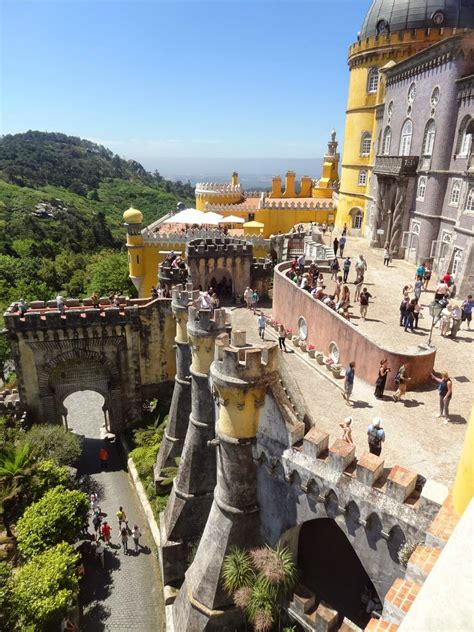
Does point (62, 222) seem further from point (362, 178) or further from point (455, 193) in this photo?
point (455, 193)

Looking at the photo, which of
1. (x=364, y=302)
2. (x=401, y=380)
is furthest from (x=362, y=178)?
(x=401, y=380)

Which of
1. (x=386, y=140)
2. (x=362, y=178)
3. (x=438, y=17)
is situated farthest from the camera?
(x=362, y=178)

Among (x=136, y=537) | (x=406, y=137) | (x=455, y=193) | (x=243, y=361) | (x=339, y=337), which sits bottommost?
(x=136, y=537)

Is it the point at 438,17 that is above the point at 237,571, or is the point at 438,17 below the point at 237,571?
above

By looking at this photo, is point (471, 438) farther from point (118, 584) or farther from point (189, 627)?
point (118, 584)

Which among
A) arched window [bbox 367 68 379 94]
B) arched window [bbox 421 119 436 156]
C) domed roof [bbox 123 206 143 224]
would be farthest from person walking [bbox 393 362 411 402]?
arched window [bbox 367 68 379 94]

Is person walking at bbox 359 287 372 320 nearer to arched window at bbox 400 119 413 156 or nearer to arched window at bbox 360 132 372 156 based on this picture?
arched window at bbox 400 119 413 156

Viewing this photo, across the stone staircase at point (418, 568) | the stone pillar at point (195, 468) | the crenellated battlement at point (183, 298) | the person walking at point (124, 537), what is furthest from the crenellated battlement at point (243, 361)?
the person walking at point (124, 537)

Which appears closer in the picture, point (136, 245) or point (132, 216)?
point (132, 216)

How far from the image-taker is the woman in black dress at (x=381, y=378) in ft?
42.9

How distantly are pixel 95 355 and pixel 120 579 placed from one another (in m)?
10.4

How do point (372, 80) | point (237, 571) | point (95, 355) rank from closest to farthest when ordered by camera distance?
point (237, 571) → point (95, 355) → point (372, 80)

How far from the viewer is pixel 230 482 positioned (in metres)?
11.4

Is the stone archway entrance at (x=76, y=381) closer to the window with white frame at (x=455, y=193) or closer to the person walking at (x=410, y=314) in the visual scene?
the person walking at (x=410, y=314)
